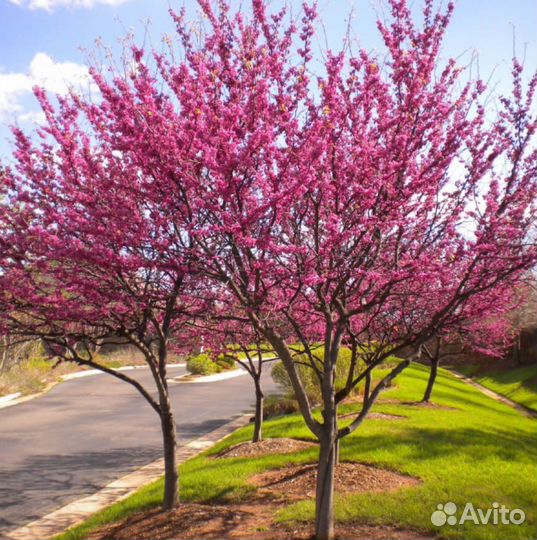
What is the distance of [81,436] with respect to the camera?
15070mm

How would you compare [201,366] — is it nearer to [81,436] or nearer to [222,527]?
[81,436]

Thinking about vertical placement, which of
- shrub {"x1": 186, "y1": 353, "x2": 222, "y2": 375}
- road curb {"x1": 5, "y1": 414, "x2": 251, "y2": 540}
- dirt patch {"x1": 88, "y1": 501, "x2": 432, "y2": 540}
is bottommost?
road curb {"x1": 5, "y1": 414, "x2": 251, "y2": 540}

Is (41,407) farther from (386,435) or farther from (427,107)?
(427,107)

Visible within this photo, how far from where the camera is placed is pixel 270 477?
29.7ft

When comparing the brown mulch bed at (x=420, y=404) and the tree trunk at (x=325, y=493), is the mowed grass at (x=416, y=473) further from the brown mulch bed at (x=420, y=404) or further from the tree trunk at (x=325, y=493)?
the brown mulch bed at (x=420, y=404)

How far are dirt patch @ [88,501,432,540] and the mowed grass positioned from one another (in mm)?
263

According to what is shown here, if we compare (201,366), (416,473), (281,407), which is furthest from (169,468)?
(201,366)

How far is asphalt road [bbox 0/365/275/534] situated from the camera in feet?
32.0

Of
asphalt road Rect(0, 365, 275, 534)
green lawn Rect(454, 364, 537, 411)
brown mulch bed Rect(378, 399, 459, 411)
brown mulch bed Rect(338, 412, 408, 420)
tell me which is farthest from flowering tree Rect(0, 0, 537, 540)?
green lawn Rect(454, 364, 537, 411)

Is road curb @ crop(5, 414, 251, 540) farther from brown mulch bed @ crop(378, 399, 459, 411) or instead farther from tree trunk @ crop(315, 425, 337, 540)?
brown mulch bed @ crop(378, 399, 459, 411)

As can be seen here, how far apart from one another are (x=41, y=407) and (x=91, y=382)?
29.6 feet

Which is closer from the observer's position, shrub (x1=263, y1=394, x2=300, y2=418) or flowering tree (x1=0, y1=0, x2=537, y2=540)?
flowering tree (x1=0, y1=0, x2=537, y2=540)

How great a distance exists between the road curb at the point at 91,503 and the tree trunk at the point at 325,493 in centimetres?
391

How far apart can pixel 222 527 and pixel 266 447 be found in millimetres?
4894
